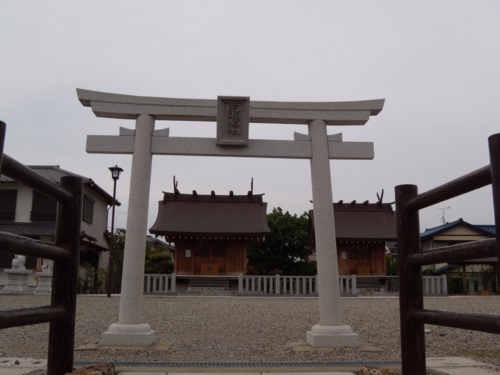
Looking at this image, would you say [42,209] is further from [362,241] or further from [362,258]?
[362,258]

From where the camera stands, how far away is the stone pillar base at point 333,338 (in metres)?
5.78

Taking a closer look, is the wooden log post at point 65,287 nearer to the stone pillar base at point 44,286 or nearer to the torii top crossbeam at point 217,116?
the torii top crossbeam at point 217,116

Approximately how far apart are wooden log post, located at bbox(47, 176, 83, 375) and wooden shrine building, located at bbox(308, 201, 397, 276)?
18345 mm

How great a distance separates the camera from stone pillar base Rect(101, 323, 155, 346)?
5727mm

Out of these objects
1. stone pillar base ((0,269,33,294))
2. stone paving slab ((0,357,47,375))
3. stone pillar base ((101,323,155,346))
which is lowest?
stone paving slab ((0,357,47,375))

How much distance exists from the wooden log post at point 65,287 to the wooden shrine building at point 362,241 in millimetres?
18345

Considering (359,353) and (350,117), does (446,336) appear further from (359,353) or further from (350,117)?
(350,117)

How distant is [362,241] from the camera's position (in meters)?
21.0

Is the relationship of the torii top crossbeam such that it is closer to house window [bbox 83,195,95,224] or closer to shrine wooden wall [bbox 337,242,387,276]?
shrine wooden wall [bbox 337,242,387,276]

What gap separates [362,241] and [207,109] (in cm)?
1623

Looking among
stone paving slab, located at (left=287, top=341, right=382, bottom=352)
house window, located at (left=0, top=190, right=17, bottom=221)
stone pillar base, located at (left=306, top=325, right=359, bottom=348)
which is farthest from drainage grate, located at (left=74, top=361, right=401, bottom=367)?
house window, located at (left=0, top=190, right=17, bottom=221)

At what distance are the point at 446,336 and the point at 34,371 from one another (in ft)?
19.8

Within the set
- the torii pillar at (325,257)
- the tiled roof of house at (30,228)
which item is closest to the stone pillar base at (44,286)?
the tiled roof of house at (30,228)

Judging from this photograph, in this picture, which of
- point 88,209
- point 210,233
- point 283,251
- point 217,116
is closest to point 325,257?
point 217,116
